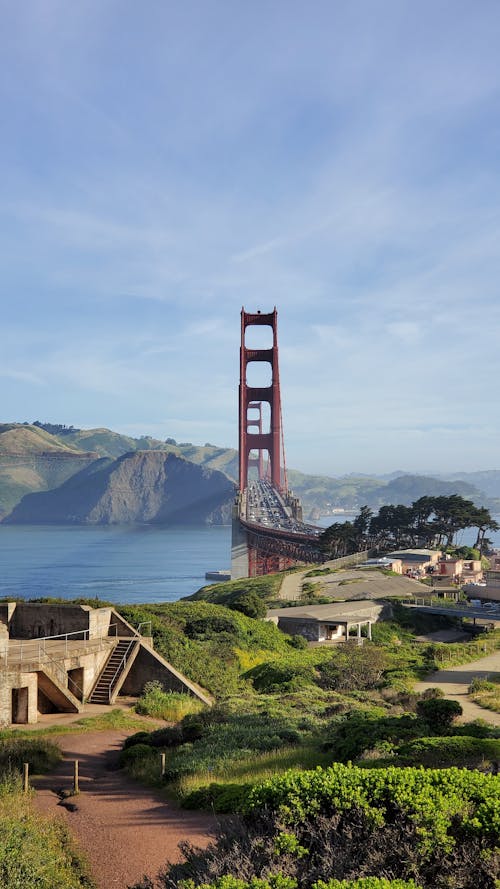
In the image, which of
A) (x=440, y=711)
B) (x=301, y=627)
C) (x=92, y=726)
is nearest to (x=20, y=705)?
(x=92, y=726)

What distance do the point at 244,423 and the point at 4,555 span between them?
190 ft

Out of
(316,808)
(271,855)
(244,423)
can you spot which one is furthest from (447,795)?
(244,423)

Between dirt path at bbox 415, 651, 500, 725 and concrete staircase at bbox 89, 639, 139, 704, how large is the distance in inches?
339

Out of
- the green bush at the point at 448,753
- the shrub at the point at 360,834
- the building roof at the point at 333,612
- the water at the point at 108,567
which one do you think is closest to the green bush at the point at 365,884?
the shrub at the point at 360,834

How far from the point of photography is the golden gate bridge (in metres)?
76.3

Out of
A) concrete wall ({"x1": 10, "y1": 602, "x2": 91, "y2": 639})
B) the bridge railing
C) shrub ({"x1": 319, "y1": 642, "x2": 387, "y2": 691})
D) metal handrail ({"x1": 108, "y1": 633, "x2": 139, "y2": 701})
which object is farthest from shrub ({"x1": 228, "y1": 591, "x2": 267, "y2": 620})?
the bridge railing

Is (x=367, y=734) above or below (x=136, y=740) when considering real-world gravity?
above

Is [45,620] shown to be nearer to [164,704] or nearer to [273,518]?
[164,704]

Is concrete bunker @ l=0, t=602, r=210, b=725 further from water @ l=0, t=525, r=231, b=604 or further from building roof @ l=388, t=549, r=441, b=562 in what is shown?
water @ l=0, t=525, r=231, b=604

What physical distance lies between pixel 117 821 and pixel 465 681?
1757 centimetres

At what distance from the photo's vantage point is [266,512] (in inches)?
4481

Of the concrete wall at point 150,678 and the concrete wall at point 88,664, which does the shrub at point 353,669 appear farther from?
the concrete wall at point 88,664

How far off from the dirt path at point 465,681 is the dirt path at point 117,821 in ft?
29.6

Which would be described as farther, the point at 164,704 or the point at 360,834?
the point at 164,704
